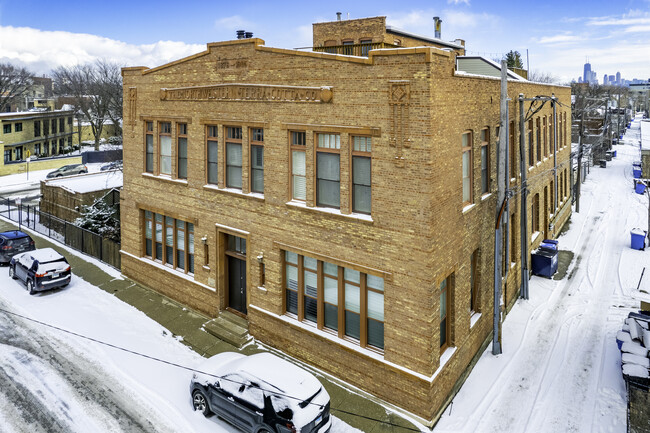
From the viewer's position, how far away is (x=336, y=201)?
14.5 metres

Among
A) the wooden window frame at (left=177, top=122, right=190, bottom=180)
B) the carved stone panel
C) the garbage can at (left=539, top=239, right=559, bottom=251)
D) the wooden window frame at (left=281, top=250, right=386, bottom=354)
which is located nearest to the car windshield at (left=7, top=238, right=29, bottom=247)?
the wooden window frame at (left=177, top=122, right=190, bottom=180)

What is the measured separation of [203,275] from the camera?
62.0 ft

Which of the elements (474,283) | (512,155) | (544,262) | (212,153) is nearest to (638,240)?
(544,262)

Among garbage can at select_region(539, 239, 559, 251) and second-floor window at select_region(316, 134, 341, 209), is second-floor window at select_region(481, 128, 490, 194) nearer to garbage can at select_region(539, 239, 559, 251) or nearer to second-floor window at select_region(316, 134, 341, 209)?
second-floor window at select_region(316, 134, 341, 209)

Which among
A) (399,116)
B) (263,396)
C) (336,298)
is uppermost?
(399,116)

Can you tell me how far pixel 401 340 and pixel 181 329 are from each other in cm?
895

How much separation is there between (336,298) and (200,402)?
4.91 m

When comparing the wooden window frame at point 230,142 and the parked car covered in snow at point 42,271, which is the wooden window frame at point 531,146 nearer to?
the wooden window frame at point 230,142

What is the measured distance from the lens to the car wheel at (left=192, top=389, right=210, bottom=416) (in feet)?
42.5

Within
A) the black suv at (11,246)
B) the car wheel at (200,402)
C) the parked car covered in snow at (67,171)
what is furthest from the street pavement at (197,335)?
the parked car covered in snow at (67,171)

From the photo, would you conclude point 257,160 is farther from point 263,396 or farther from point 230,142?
point 263,396

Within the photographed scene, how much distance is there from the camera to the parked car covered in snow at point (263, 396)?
1125cm

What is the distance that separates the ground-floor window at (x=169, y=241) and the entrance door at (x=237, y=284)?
7.58 feet

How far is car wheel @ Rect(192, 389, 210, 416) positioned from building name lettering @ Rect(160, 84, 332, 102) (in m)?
9.07
